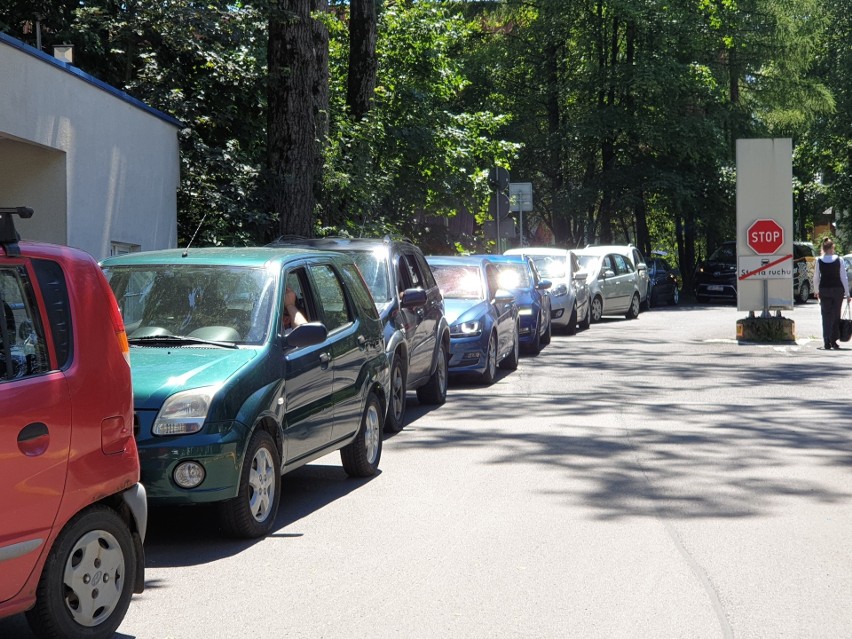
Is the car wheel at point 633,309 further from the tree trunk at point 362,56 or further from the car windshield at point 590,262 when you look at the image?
the tree trunk at point 362,56

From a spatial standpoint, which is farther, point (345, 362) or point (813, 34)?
point (813, 34)

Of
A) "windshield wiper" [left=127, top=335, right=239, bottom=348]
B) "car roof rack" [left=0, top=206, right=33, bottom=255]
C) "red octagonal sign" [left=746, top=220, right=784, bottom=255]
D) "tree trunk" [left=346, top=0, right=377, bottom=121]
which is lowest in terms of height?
"windshield wiper" [left=127, top=335, right=239, bottom=348]

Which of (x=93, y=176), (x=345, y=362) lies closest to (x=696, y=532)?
(x=345, y=362)

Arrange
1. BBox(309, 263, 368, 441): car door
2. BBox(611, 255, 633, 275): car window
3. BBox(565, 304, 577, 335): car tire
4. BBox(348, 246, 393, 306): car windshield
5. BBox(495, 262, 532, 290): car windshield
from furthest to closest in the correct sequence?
BBox(611, 255, 633, 275): car window → BBox(565, 304, 577, 335): car tire → BBox(495, 262, 532, 290): car windshield → BBox(348, 246, 393, 306): car windshield → BBox(309, 263, 368, 441): car door

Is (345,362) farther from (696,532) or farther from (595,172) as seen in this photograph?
(595,172)

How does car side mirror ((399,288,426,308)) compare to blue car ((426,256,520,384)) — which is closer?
car side mirror ((399,288,426,308))

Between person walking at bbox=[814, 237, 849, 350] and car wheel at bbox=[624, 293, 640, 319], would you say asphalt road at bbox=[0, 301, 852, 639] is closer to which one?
person walking at bbox=[814, 237, 849, 350]

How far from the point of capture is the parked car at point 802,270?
129 feet

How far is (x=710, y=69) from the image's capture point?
1671 inches

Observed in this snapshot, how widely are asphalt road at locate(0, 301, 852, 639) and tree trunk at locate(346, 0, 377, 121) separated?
10.7m

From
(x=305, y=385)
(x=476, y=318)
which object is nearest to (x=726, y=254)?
(x=476, y=318)

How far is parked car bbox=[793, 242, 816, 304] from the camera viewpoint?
39.3m

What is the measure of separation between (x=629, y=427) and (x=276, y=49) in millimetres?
9029

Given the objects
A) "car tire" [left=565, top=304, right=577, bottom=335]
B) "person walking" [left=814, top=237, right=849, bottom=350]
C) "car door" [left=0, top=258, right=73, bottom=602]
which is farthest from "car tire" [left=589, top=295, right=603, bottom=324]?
"car door" [left=0, top=258, right=73, bottom=602]
